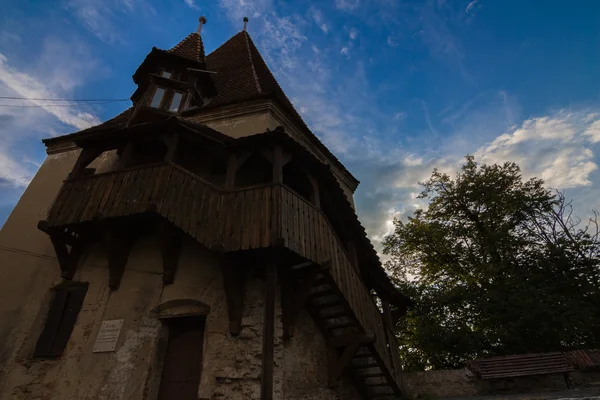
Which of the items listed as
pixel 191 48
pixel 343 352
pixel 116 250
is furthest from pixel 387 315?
pixel 191 48

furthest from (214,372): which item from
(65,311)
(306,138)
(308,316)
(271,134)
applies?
(306,138)

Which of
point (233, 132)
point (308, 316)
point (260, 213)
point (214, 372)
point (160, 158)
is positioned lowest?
point (214, 372)

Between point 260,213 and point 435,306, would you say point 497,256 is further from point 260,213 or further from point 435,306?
point 260,213

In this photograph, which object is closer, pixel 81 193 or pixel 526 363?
pixel 81 193

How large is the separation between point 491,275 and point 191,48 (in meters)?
14.9

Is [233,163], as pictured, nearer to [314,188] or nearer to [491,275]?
[314,188]

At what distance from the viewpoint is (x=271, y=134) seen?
6660mm

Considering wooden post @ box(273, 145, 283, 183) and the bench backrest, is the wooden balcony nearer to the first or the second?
wooden post @ box(273, 145, 283, 183)

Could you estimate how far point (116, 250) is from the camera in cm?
693

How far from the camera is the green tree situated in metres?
11.5

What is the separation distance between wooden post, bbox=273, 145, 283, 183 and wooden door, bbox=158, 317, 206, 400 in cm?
309

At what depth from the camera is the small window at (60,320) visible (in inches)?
261

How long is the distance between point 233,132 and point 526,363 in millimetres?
9564

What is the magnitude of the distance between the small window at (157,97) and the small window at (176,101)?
331mm
